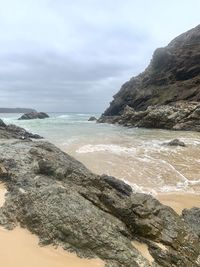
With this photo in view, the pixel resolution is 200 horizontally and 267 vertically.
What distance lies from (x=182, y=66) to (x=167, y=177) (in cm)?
5306

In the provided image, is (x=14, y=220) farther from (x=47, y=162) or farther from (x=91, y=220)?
(x=47, y=162)

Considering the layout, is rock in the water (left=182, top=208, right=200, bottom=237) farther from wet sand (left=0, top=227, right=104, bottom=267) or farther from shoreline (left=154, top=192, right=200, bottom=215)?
wet sand (left=0, top=227, right=104, bottom=267)

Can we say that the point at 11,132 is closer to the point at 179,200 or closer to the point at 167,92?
the point at 179,200

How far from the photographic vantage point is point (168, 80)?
210ft

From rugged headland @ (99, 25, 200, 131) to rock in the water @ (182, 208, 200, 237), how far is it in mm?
31779

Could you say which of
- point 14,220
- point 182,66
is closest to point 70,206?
point 14,220

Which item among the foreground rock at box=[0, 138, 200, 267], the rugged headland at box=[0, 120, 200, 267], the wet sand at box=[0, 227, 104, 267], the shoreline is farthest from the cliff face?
the wet sand at box=[0, 227, 104, 267]

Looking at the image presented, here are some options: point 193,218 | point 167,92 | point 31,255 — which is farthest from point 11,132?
point 167,92

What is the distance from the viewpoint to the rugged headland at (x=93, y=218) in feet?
17.7

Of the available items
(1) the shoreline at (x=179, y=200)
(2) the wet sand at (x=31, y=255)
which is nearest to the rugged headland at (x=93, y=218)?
(2) the wet sand at (x=31, y=255)

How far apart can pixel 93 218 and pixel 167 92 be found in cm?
5499

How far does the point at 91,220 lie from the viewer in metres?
5.76

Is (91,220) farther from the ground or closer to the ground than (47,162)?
closer to the ground

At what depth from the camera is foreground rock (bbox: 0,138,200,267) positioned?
539 centimetres
